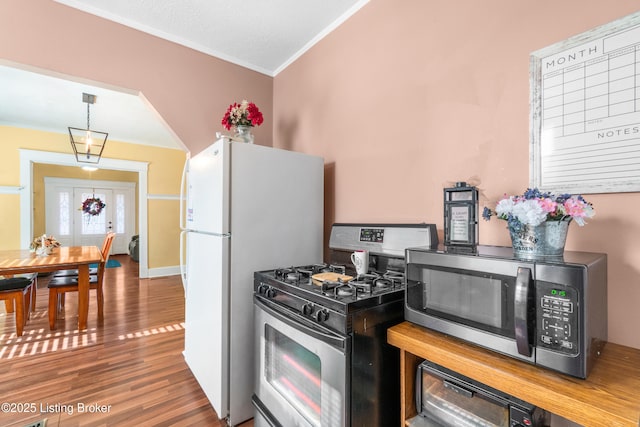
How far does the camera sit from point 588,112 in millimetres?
1071

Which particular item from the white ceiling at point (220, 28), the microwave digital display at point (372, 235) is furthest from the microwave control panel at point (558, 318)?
the white ceiling at point (220, 28)

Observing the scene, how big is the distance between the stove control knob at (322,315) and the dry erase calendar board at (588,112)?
3.23ft

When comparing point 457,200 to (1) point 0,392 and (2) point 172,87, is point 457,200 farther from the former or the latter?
(1) point 0,392

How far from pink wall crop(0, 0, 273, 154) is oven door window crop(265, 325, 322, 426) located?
1.79 meters

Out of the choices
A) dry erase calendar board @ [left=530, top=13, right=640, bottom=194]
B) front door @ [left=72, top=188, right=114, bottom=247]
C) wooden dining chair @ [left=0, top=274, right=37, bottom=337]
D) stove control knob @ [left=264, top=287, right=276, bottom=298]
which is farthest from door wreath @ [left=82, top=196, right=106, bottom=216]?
dry erase calendar board @ [left=530, top=13, right=640, bottom=194]

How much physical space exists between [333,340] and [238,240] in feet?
2.88

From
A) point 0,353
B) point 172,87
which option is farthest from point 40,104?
point 0,353

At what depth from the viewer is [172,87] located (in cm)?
241

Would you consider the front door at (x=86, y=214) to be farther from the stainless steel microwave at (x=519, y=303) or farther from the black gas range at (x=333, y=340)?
the stainless steel microwave at (x=519, y=303)

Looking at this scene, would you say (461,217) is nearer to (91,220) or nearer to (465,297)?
(465,297)

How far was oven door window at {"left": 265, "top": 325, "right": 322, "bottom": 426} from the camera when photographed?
4.03 feet

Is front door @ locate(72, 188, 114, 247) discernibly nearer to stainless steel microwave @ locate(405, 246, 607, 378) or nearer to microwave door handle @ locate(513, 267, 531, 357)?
stainless steel microwave @ locate(405, 246, 607, 378)

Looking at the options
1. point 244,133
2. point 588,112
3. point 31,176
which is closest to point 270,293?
point 244,133

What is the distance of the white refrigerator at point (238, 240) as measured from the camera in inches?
66.2
